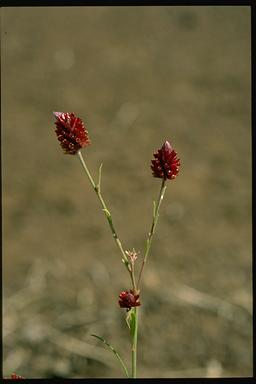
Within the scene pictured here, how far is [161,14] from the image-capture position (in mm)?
8141

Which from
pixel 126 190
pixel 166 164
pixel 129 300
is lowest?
pixel 129 300

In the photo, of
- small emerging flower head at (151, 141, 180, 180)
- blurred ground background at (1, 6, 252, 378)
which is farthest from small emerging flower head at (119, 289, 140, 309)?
blurred ground background at (1, 6, 252, 378)

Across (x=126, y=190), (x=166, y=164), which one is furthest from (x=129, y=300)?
(x=126, y=190)

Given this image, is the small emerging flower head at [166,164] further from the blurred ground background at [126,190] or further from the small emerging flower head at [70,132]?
the blurred ground background at [126,190]

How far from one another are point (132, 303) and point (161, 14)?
729cm

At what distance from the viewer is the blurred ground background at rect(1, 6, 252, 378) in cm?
325

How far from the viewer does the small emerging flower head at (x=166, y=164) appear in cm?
124

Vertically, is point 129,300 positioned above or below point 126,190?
below

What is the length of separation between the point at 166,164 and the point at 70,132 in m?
0.18

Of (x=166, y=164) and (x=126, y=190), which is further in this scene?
(x=126, y=190)

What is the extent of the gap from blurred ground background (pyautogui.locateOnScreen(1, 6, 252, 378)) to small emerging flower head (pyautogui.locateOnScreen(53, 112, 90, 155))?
1907 millimetres

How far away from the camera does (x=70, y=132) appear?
124cm

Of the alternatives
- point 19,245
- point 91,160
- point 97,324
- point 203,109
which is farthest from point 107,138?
point 97,324

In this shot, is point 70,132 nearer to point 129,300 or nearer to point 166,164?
point 166,164
